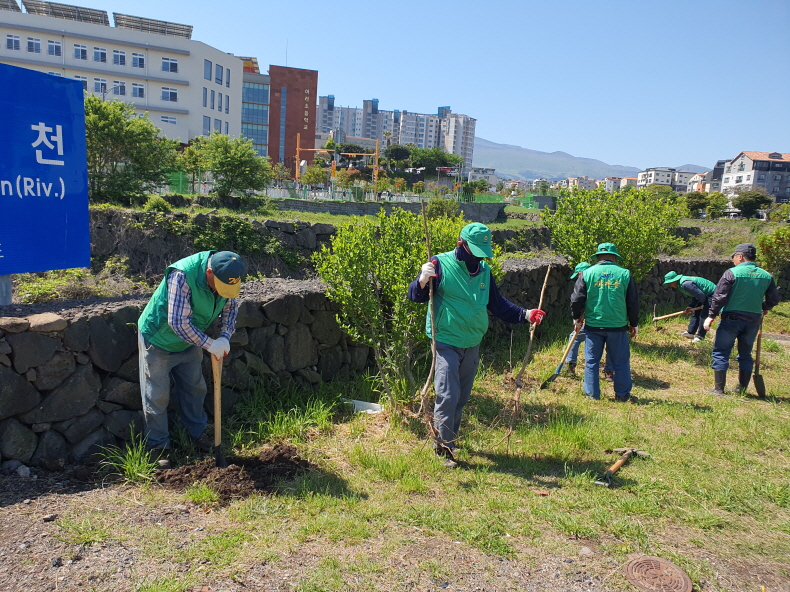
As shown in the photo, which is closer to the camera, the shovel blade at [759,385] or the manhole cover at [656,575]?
the manhole cover at [656,575]

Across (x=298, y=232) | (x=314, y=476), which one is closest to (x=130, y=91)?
(x=298, y=232)

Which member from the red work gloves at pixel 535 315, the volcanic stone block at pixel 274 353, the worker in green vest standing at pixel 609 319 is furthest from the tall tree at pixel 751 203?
the volcanic stone block at pixel 274 353

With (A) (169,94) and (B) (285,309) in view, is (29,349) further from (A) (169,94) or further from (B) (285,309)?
(A) (169,94)

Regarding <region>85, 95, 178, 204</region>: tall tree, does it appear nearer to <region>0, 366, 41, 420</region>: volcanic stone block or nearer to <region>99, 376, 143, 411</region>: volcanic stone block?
<region>99, 376, 143, 411</region>: volcanic stone block

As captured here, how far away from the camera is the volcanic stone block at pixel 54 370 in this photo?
→ 3.97 metres

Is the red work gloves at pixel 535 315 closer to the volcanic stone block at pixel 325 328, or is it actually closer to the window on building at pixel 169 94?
the volcanic stone block at pixel 325 328

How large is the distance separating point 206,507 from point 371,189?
42002mm

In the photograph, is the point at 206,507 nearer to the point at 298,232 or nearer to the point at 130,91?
the point at 298,232

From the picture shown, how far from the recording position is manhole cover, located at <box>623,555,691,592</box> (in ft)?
10.3

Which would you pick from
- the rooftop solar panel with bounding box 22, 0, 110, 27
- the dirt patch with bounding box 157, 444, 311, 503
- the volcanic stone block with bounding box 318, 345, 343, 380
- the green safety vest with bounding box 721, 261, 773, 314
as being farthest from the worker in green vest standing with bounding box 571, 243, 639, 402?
the rooftop solar panel with bounding box 22, 0, 110, 27

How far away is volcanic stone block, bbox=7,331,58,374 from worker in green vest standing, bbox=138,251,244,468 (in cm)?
58

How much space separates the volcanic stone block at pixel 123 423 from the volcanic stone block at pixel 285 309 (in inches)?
55.2

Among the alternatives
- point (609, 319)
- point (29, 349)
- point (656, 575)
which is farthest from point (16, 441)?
point (609, 319)

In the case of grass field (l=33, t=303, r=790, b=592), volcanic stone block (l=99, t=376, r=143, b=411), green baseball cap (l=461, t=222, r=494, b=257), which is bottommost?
grass field (l=33, t=303, r=790, b=592)
